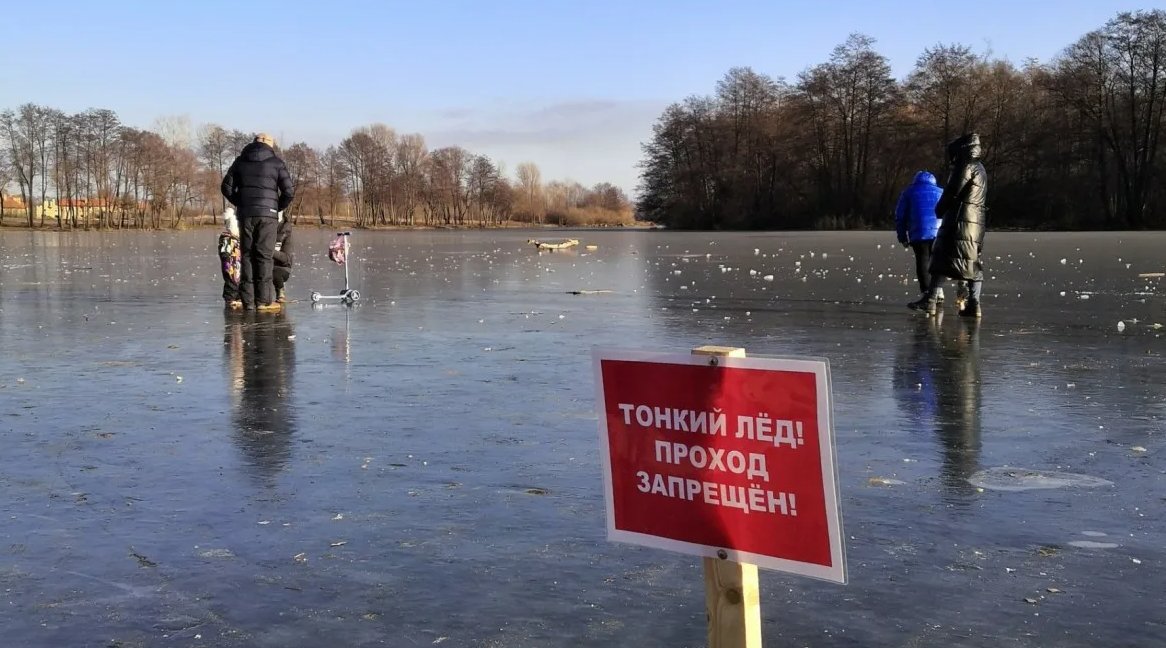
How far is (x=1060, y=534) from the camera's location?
400 centimetres

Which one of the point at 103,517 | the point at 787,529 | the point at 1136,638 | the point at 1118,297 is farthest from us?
the point at 1118,297

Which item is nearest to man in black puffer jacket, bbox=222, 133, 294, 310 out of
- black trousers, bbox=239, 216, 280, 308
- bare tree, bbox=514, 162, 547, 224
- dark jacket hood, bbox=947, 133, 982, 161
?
black trousers, bbox=239, 216, 280, 308

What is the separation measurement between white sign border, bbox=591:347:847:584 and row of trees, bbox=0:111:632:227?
3170 inches

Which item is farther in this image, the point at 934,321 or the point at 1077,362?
the point at 934,321

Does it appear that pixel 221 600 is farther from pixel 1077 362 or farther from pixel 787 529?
pixel 1077 362

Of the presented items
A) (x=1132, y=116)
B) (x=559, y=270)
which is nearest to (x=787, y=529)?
(x=559, y=270)

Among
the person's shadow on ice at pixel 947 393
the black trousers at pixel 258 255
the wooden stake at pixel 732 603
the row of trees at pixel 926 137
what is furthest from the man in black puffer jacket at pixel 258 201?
the row of trees at pixel 926 137

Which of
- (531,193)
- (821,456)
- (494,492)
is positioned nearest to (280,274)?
(494,492)

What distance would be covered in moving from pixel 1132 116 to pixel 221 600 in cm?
7597

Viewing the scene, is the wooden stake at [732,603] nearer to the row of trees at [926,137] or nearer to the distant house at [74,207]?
the row of trees at [926,137]

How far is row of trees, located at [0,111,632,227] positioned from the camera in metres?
88.4

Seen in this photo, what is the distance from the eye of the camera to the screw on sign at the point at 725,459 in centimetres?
231

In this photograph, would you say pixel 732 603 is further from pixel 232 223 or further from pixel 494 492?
pixel 232 223

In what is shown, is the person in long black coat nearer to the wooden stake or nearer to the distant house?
the wooden stake
